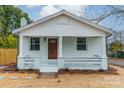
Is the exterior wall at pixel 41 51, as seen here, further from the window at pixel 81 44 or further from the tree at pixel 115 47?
the tree at pixel 115 47

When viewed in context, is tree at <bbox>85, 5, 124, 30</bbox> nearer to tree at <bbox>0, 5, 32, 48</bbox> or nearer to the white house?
the white house

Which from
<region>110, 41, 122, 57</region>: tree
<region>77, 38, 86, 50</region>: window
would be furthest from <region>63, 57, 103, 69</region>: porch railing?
<region>110, 41, 122, 57</region>: tree

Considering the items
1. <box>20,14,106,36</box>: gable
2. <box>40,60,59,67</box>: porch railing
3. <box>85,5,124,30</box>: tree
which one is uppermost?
<box>20,14,106,36</box>: gable

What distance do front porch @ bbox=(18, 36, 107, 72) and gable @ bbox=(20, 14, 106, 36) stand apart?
0.55m

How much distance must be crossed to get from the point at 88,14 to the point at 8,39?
2691 cm

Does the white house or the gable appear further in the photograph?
the gable

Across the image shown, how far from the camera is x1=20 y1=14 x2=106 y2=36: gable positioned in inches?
898

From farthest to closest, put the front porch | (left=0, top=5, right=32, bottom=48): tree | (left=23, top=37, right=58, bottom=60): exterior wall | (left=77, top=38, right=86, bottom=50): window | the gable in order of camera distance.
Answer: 1. (left=0, top=5, right=32, bottom=48): tree
2. (left=77, top=38, right=86, bottom=50): window
3. (left=23, top=37, right=58, bottom=60): exterior wall
4. the gable
5. the front porch

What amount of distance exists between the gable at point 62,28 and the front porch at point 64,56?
Result: 0.55m

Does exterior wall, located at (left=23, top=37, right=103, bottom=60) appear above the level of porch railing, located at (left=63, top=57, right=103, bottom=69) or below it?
above

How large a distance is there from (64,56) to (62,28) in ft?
7.69

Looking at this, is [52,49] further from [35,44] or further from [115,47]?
[115,47]

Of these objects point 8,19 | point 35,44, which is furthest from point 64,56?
point 8,19
